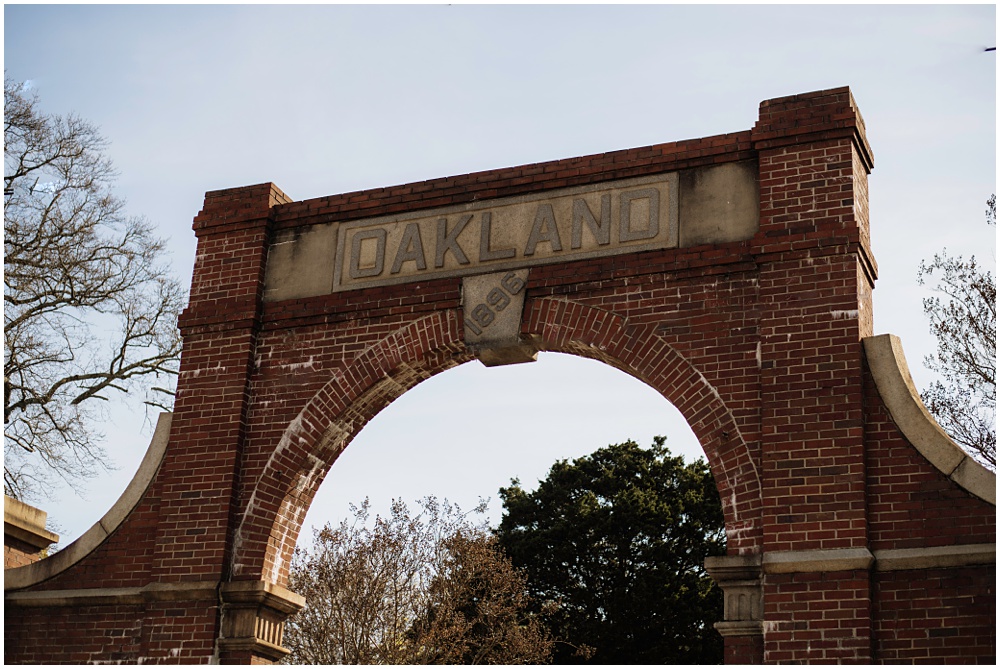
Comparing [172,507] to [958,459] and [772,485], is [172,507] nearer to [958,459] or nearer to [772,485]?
[772,485]

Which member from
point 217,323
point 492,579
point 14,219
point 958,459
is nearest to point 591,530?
point 492,579

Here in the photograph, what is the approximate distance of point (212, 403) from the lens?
10.6 meters

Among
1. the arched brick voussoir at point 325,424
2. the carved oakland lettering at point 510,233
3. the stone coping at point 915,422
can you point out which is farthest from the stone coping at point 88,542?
the stone coping at point 915,422

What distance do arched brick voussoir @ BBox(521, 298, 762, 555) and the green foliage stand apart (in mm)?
15546

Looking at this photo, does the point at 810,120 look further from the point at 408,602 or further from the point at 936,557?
the point at 408,602

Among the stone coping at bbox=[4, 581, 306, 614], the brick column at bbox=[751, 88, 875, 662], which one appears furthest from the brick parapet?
the stone coping at bbox=[4, 581, 306, 614]

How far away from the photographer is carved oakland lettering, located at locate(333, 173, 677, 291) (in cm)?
987

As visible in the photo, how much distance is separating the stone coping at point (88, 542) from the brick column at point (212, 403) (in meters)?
0.24

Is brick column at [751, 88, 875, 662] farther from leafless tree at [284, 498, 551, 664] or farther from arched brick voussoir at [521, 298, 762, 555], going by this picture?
leafless tree at [284, 498, 551, 664]

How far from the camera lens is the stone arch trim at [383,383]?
943 cm

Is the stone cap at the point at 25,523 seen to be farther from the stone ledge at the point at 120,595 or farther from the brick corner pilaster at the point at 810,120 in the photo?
the brick corner pilaster at the point at 810,120

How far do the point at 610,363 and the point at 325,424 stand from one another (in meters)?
2.57

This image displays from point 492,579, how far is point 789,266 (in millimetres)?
14825

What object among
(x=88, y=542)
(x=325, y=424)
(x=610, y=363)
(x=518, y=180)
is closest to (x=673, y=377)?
(x=610, y=363)
